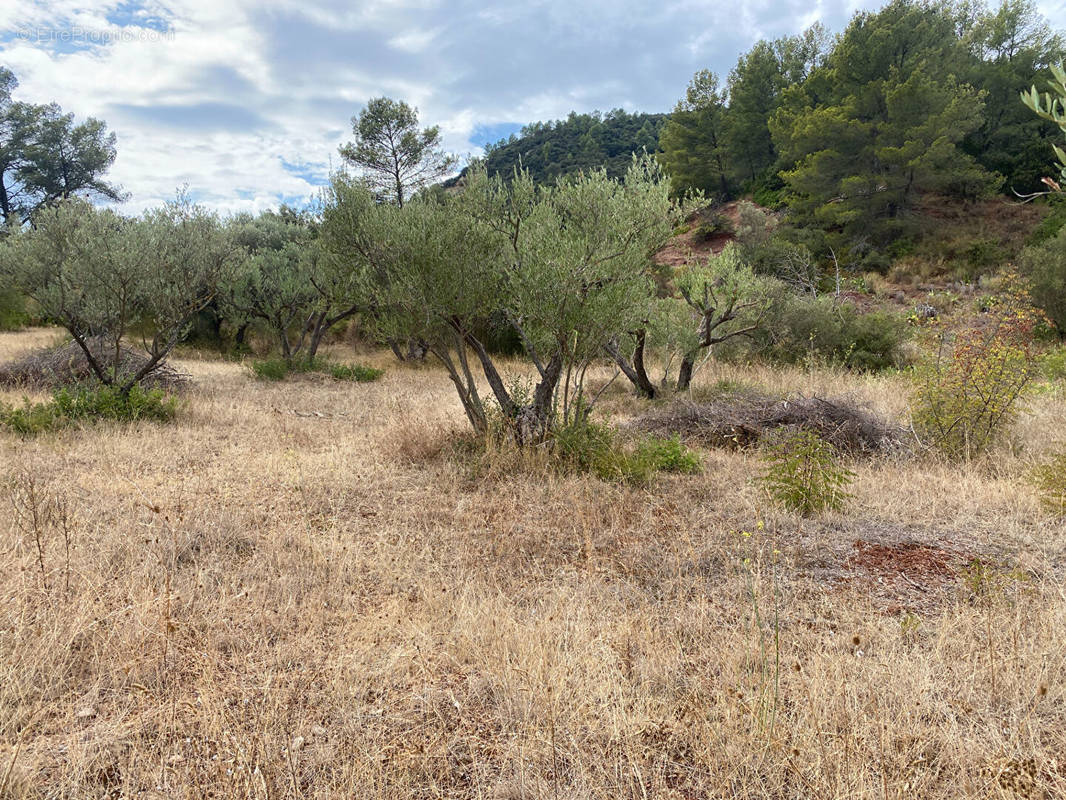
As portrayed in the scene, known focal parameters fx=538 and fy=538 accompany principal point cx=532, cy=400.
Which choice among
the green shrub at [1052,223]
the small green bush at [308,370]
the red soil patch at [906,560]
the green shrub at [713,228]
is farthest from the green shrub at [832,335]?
the green shrub at [713,228]

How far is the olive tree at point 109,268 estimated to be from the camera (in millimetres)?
8445

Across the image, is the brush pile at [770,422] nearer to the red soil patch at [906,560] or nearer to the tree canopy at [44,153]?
the red soil patch at [906,560]

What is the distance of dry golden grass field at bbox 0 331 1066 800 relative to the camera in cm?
205

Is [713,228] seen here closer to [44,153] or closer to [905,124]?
[905,124]

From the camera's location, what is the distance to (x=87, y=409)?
794 cm

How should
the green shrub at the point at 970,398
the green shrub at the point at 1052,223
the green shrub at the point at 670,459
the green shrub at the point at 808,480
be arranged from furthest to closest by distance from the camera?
the green shrub at the point at 1052,223 → the green shrub at the point at 970,398 → the green shrub at the point at 670,459 → the green shrub at the point at 808,480

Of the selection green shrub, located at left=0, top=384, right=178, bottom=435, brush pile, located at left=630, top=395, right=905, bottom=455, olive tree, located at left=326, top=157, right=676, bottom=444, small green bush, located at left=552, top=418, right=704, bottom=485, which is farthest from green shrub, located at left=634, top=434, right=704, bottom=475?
green shrub, located at left=0, top=384, right=178, bottom=435

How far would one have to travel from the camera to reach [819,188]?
85.8 feet

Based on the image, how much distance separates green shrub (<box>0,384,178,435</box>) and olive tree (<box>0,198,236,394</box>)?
464mm

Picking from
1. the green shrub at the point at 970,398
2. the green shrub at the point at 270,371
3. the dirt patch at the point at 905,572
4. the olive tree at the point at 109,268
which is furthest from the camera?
the green shrub at the point at 270,371

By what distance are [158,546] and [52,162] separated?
4490 centimetres

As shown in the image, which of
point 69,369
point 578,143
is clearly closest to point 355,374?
point 69,369

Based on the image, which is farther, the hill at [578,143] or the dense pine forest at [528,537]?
the hill at [578,143]

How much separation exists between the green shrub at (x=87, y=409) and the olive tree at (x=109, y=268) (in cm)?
46
